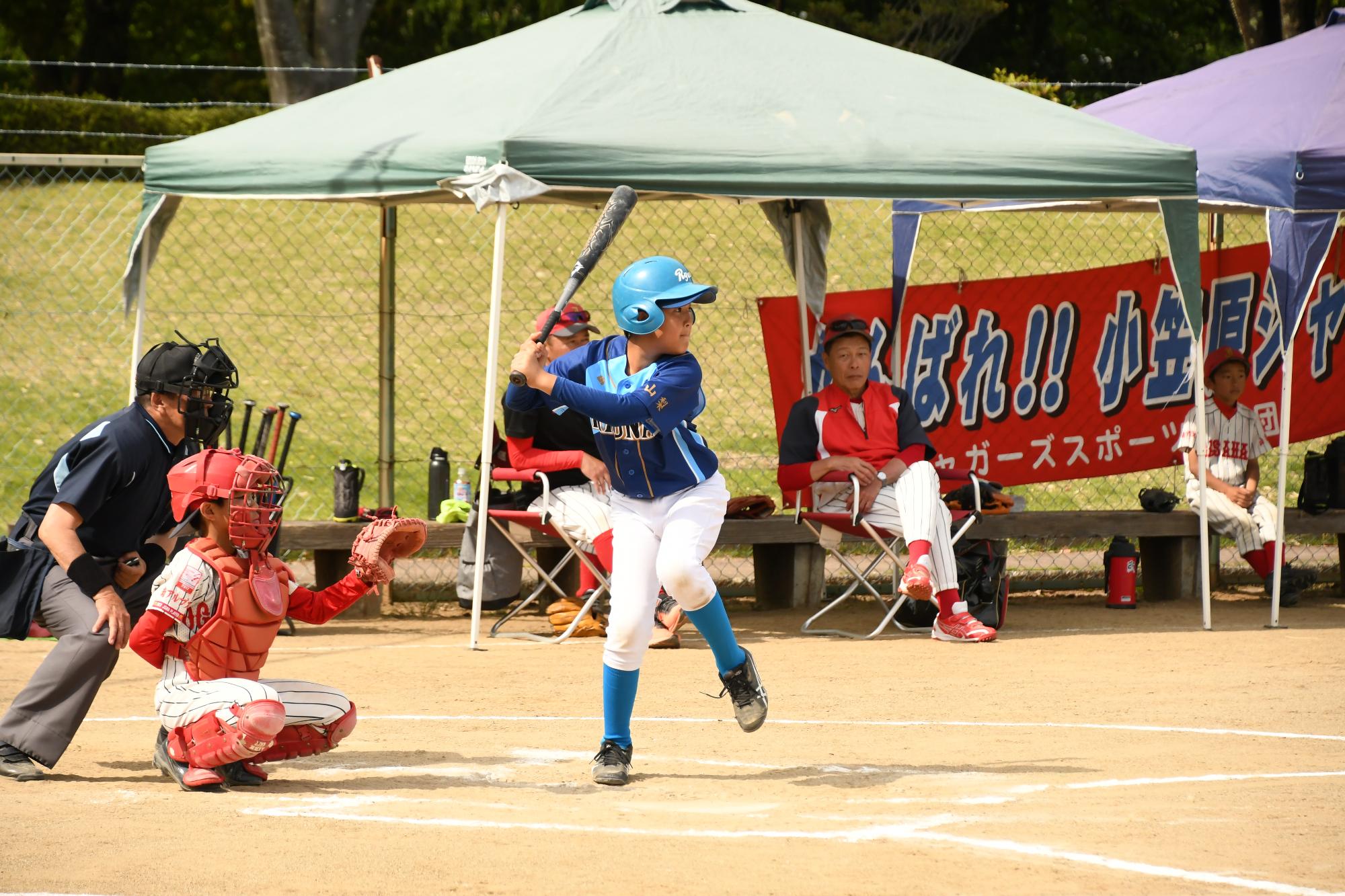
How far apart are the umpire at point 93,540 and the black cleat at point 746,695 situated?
6.26 feet

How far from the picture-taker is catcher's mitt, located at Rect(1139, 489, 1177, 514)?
10094 mm

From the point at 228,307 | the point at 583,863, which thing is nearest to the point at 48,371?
the point at 228,307

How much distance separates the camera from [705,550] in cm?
530

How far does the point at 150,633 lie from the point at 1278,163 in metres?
6.57

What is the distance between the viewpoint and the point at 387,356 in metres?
10.3

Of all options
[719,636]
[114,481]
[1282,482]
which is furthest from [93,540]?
[1282,482]

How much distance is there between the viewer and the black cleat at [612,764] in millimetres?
5047

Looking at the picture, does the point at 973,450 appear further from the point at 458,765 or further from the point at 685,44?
the point at 458,765

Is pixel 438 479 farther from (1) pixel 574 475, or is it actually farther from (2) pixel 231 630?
(2) pixel 231 630

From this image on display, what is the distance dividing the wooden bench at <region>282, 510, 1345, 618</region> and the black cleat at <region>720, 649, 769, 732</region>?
3588 mm

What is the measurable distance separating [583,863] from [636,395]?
1.60 metres

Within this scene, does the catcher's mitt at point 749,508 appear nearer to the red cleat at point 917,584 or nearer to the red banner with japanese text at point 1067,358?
the red banner with japanese text at point 1067,358

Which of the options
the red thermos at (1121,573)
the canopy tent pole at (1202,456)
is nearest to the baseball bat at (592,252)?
the canopy tent pole at (1202,456)

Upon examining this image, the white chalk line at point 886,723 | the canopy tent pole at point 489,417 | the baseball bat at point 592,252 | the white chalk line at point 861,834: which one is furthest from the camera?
the canopy tent pole at point 489,417
